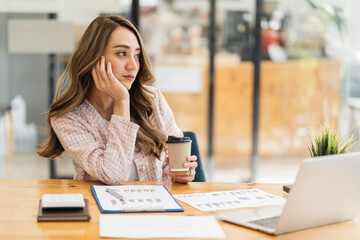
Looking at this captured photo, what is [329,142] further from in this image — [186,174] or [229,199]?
[186,174]

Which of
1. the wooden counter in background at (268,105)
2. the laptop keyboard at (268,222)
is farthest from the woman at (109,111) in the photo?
the wooden counter in background at (268,105)

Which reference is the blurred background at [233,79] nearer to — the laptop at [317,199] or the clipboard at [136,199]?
the clipboard at [136,199]

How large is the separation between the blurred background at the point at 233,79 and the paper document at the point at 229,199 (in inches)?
119

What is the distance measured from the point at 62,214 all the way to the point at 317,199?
0.74 metres

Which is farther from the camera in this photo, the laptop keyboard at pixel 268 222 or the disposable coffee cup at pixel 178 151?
the disposable coffee cup at pixel 178 151

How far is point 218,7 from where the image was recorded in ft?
16.3

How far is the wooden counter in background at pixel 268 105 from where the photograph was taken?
5051 mm

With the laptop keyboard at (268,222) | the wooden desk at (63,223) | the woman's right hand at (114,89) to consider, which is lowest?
the wooden desk at (63,223)

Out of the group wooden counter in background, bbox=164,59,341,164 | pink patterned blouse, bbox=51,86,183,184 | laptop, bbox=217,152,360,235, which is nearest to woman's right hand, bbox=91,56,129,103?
pink patterned blouse, bbox=51,86,183,184

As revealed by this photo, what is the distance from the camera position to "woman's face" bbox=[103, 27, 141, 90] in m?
2.35

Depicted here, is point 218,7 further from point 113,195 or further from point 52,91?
point 113,195

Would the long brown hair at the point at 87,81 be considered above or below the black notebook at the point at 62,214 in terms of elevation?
above

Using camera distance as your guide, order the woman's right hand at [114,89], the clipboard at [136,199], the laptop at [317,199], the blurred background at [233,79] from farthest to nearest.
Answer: the blurred background at [233,79]
the woman's right hand at [114,89]
the clipboard at [136,199]
the laptop at [317,199]

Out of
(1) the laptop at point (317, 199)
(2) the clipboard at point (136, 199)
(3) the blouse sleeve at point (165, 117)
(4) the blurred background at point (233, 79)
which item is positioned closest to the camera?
(1) the laptop at point (317, 199)
